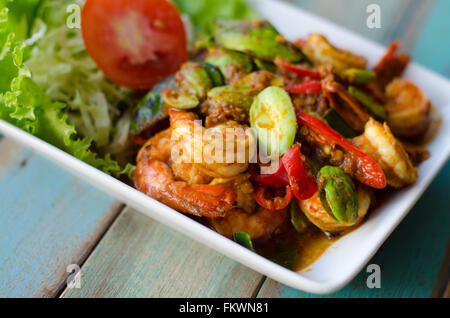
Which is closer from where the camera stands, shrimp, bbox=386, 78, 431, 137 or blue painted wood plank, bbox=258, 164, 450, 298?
blue painted wood plank, bbox=258, 164, 450, 298

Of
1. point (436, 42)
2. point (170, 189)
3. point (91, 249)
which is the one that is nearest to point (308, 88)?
point (170, 189)

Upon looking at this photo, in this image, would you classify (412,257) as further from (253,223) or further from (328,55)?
(328,55)

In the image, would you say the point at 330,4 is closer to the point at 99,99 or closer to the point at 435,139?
the point at 435,139

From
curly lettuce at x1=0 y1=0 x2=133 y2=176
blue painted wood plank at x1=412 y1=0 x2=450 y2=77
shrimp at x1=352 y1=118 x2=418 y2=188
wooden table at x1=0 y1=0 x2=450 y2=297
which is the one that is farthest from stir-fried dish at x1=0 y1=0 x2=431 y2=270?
blue painted wood plank at x1=412 y1=0 x2=450 y2=77

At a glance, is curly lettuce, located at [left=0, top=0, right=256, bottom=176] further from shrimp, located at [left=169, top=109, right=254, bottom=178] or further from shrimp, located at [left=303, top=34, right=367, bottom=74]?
shrimp, located at [left=303, top=34, right=367, bottom=74]

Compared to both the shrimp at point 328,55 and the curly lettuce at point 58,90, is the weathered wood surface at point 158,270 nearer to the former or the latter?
the curly lettuce at point 58,90

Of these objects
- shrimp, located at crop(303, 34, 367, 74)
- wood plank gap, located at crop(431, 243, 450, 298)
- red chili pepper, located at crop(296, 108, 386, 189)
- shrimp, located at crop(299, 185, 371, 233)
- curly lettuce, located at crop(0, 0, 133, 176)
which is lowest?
wood plank gap, located at crop(431, 243, 450, 298)

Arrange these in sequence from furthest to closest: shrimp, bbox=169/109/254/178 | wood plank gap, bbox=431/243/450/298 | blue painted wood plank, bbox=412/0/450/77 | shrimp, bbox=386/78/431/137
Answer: blue painted wood plank, bbox=412/0/450/77 → shrimp, bbox=386/78/431/137 → wood plank gap, bbox=431/243/450/298 → shrimp, bbox=169/109/254/178
